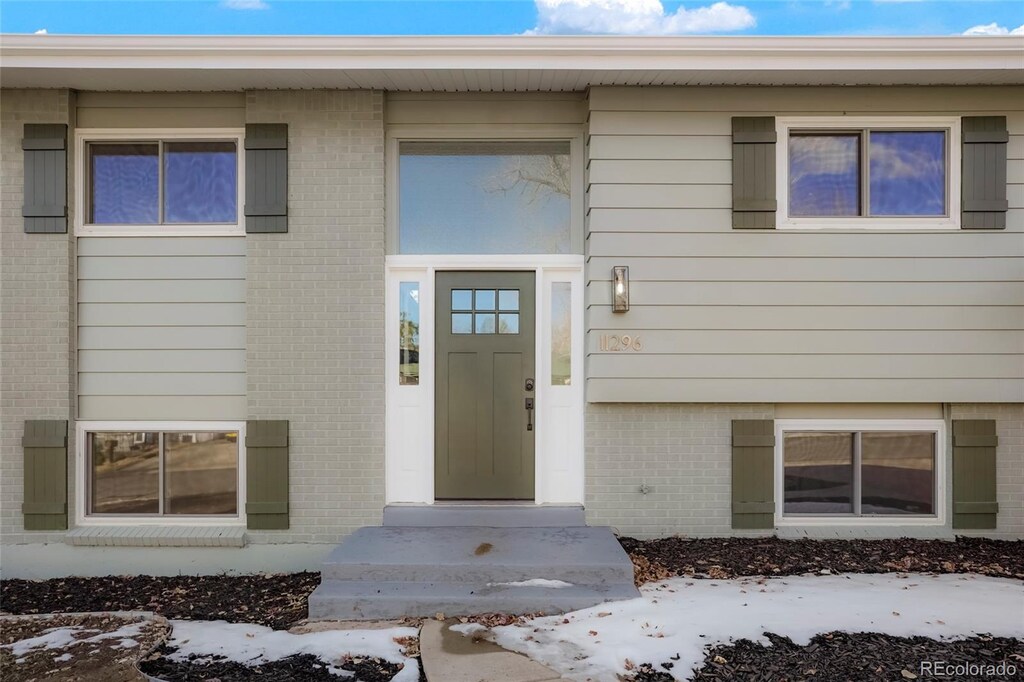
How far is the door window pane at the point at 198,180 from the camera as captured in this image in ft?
16.2

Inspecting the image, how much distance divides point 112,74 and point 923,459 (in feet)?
24.0

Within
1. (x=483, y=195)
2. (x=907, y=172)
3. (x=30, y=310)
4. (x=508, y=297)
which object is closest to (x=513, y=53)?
(x=483, y=195)

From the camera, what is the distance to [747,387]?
475 centimetres

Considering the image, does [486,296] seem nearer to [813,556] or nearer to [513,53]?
[513,53]

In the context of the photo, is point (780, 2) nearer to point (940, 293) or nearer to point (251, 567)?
point (940, 293)

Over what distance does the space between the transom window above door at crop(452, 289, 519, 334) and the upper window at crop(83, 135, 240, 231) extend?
208 cm

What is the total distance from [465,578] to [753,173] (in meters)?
3.87

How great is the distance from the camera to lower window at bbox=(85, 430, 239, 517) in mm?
4914

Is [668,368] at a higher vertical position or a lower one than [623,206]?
lower

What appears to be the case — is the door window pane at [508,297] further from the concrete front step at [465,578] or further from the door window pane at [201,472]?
the door window pane at [201,472]

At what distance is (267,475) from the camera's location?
15.7 ft

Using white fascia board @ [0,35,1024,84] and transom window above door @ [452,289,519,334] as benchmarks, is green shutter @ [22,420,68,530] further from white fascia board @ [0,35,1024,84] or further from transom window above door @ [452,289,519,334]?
transom window above door @ [452,289,519,334]

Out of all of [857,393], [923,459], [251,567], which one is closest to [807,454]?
[857,393]

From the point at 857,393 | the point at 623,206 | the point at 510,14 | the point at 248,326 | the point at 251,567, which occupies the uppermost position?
the point at 510,14
